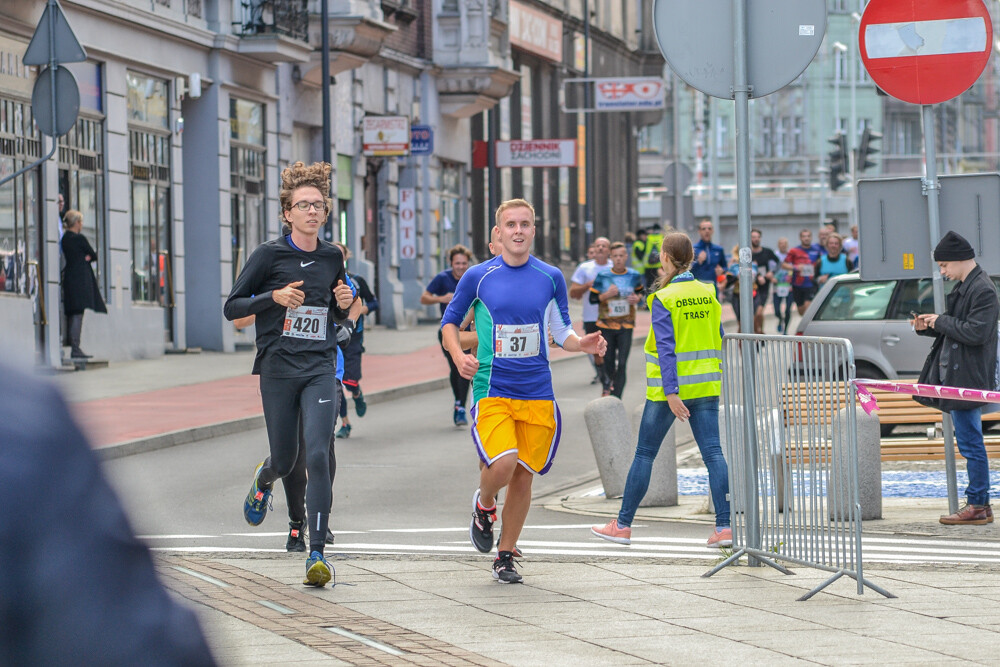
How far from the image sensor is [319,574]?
736 cm

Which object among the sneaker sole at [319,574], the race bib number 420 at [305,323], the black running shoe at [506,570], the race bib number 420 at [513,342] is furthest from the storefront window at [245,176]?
the sneaker sole at [319,574]

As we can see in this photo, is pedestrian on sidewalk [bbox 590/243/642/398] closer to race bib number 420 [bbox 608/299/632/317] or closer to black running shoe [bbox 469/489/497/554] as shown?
race bib number 420 [bbox 608/299/632/317]

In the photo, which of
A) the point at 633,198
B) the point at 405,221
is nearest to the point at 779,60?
the point at 405,221

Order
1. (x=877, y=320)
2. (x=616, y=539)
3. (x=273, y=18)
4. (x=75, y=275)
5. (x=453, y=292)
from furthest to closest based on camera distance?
(x=273, y=18)
(x=75, y=275)
(x=877, y=320)
(x=453, y=292)
(x=616, y=539)

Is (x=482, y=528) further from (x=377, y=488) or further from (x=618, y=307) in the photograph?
(x=618, y=307)

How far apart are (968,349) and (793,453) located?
2676mm

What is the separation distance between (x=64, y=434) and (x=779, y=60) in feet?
24.1

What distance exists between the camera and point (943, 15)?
940 centimetres

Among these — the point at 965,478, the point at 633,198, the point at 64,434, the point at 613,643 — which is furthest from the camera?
the point at 633,198

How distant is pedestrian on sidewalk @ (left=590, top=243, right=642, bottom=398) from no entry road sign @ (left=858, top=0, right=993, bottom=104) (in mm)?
8081

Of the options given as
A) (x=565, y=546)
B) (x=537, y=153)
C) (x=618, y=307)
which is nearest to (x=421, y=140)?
(x=537, y=153)

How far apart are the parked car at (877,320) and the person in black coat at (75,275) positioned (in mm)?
9345

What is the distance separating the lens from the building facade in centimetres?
2070

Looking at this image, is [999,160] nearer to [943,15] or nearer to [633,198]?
[633,198]
